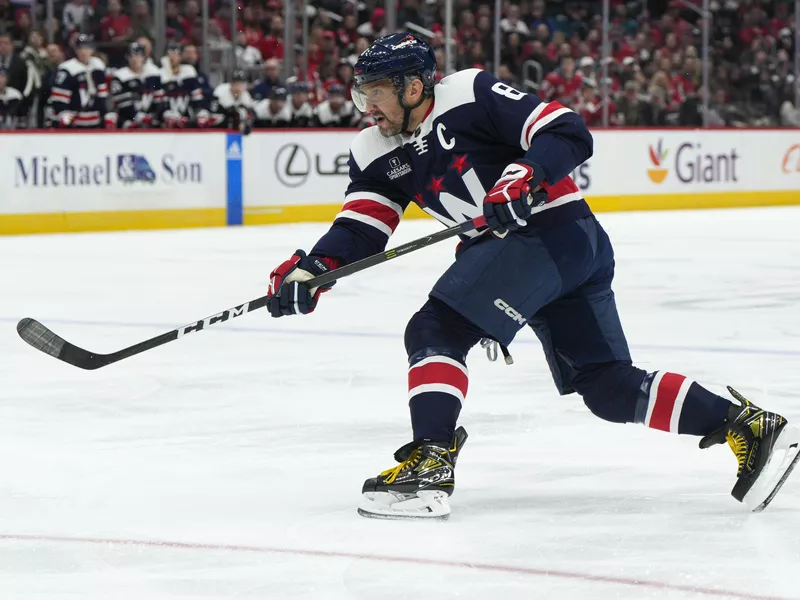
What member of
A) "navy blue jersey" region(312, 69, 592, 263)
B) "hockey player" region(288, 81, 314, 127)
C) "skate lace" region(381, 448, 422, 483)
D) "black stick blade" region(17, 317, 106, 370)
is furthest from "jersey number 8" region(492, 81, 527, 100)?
"hockey player" region(288, 81, 314, 127)

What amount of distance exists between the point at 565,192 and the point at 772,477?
27.4 inches

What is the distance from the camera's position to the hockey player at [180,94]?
38.3 feet

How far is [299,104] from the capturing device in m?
12.4

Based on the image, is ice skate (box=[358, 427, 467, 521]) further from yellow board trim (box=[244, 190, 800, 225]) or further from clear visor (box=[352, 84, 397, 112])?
yellow board trim (box=[244, 190, 800, 225])

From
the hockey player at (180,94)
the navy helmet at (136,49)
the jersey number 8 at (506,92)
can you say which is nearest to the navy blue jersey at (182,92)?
the hockey player at (180,94)

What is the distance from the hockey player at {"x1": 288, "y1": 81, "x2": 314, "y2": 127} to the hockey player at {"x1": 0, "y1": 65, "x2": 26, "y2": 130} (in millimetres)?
2335

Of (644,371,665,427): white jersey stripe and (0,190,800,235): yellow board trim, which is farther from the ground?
(644,371,665,427): white jersey stripe

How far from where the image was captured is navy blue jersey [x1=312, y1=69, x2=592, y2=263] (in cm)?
296

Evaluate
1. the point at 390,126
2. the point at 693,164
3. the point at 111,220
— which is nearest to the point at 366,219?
the point at 390,126

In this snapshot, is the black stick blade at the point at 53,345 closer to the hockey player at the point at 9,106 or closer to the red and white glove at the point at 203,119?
the hockey player at the point at 9,106

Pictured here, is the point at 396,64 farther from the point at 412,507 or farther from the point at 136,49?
the point at 136,49

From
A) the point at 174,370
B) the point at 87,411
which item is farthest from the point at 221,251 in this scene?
the point at 87,411

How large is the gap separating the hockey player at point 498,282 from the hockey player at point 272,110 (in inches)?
360

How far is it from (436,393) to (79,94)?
8730 millimetres
